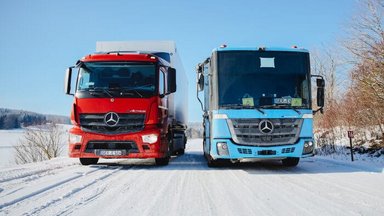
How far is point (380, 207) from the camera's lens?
173 inches

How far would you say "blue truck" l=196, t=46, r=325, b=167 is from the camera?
8.04m

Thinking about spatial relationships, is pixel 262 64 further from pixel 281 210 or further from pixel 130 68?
pixel 281 210

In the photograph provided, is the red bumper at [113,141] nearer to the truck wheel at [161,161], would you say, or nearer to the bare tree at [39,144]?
the truck wheel at [161,161]

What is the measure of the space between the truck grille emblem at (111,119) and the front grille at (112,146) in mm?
449

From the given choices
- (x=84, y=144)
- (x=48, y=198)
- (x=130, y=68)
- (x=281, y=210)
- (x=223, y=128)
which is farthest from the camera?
(x=130, y=68)

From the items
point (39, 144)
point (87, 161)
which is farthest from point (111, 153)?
point (39, 144)

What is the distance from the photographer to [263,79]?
840 centimetres

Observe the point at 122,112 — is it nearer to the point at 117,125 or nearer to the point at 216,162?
the point at 117,125

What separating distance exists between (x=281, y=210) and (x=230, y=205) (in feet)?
2.18

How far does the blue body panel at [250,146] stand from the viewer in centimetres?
801

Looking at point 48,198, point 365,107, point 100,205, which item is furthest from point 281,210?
point 365,107

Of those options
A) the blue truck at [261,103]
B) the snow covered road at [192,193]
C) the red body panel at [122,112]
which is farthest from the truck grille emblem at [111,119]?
the blue truck at [261,103]

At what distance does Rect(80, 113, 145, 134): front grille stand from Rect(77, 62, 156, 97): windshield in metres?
0.58

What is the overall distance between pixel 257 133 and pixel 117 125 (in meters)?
3.39
